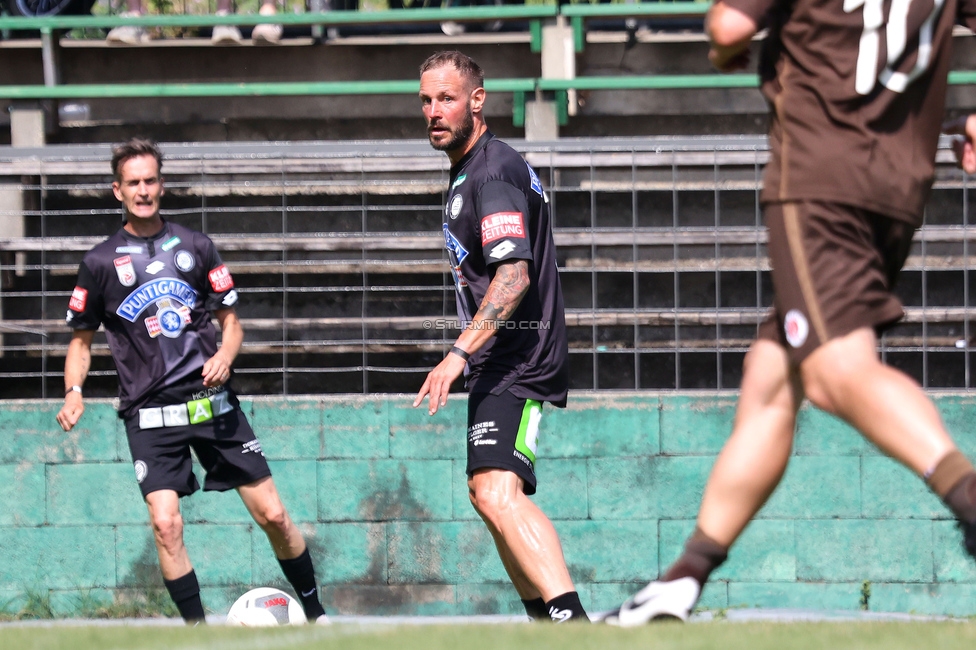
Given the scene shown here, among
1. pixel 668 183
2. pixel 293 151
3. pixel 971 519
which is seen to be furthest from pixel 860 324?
pixel 293 151

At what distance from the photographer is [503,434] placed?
4336 mm

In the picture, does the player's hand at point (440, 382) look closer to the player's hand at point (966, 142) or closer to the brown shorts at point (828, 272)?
the brown shorts at point (828, 272)

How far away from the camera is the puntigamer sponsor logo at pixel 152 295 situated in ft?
18.8

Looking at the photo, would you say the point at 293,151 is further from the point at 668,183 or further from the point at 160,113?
the point at 160,113

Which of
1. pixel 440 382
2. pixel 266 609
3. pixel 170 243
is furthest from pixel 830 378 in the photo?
pixel 170 243

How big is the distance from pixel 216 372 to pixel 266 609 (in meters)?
1.12

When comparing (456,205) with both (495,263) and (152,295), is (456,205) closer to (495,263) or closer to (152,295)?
(495,263)

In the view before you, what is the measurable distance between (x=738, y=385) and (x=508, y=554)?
3.10m

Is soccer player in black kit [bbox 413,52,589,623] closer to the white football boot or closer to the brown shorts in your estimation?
the white football boot

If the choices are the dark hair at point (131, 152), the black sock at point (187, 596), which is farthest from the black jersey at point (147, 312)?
the black sock at point (187, 596)

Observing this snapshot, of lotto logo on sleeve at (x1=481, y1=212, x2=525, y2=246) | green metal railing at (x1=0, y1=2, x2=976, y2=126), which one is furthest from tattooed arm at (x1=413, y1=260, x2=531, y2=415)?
green metal railing at (x1=0, y1=2, x2=976, y2=126)

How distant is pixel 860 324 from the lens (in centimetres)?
280

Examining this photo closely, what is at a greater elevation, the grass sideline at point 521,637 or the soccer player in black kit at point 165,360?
the soccer player in black kit at point 165,360

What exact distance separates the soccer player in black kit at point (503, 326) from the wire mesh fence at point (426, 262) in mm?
2147
